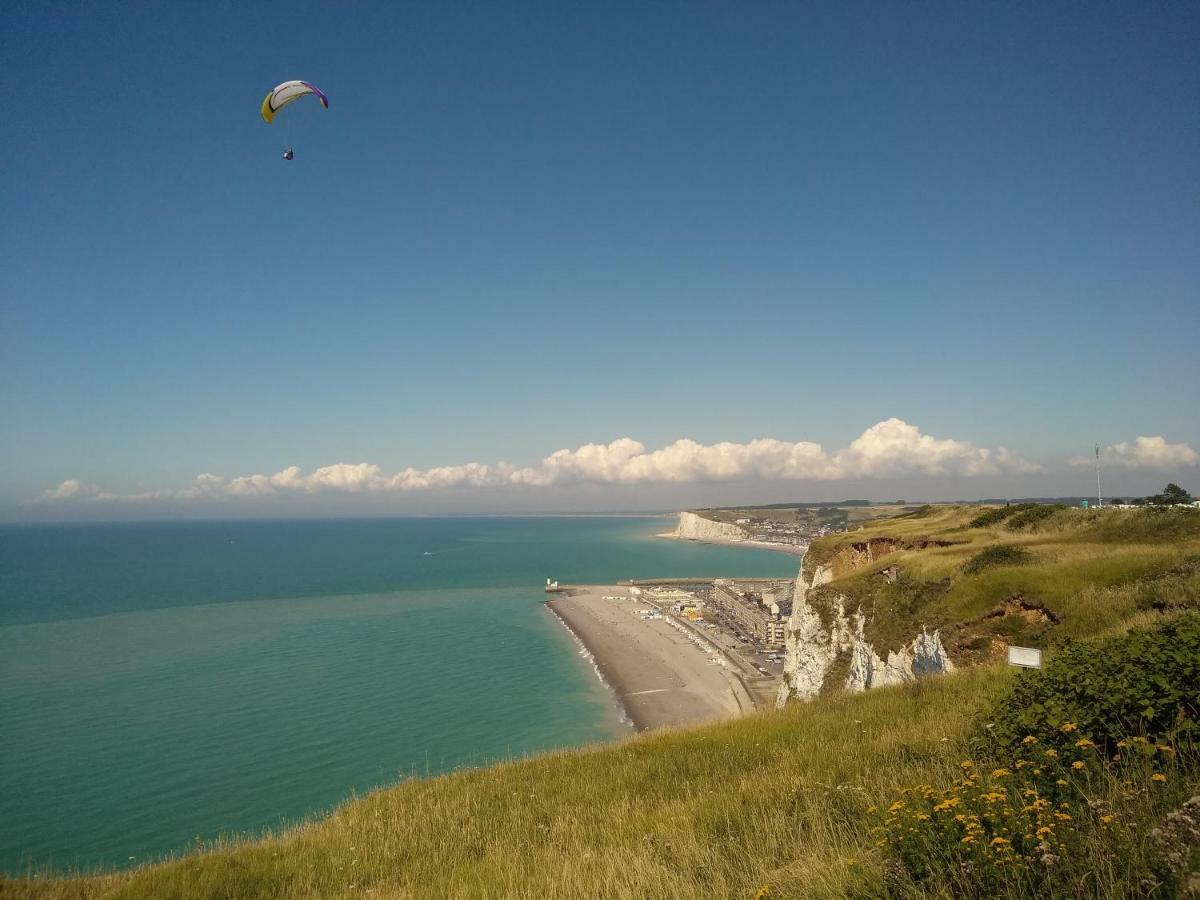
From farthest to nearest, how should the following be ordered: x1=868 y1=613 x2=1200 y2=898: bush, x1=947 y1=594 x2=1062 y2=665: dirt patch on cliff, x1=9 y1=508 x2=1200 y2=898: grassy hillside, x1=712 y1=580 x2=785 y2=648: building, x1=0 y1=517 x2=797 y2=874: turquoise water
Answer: x1=712 y1=580 x2=785 y2=648: building → x1=0 y1=517 x2=797 y2=874: turquoise water → x1=947 y1=594 x2=1062 y2=665: dirt patch on cliff → x1=9 y1=508 x2=1200 y2=898: grassy hillside → x1=868 y1=613 x2=1200 y2=898: bush

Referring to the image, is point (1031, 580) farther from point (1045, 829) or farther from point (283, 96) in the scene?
point (283, 96)

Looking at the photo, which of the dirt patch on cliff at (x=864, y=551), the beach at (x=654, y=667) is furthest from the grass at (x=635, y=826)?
the dirt patch on cliff at (x=864, y=551)

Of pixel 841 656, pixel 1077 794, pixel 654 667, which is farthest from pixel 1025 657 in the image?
pixel 654 667

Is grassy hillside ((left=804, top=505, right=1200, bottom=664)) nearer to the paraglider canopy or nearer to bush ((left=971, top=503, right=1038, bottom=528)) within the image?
bush ((left=971, top=503, right=1038, bottom=528))

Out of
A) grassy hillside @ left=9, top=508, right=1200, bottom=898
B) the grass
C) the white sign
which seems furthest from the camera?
the white sign

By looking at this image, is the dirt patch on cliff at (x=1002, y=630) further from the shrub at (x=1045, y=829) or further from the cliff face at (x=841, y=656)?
the shrub at (x=1045, y=829)

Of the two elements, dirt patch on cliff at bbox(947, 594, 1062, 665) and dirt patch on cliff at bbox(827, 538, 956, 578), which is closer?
dirt patch on cliff at bbox(947, 594, 1062, 665)

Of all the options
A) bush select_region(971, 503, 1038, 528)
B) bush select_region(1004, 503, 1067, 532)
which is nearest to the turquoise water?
bush select_region(971, 503, 1038, 528)
